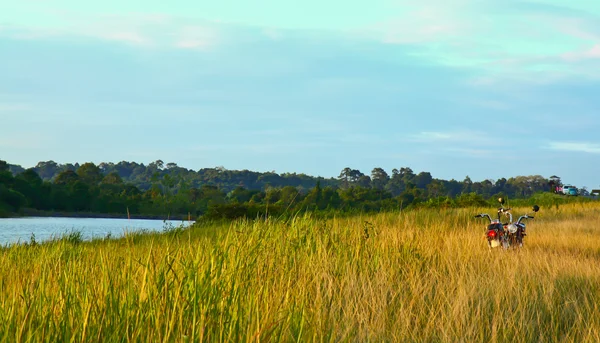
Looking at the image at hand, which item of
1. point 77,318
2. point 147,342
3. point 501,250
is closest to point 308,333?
point 147,342

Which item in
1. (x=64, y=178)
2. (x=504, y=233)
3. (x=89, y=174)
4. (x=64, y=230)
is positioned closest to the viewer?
(x=504, y=233)

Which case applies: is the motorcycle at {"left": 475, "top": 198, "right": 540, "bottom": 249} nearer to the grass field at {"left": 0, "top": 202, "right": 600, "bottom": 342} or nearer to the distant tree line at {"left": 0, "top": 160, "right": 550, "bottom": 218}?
the grass field at {"left": 0, "top": 202, "right": 600, "bottom": 342}

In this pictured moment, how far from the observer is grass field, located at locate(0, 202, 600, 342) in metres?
3.11

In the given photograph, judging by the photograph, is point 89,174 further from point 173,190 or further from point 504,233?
point 504,233

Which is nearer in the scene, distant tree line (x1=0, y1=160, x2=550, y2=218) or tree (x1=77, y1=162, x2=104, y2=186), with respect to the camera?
distant tree line (x1=0, y1=160, x2=550, y2=218)

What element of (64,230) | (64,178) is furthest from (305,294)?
(64,178)

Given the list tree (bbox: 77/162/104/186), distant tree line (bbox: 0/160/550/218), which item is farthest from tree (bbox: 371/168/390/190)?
tree (bbox: 77/162/104/186)

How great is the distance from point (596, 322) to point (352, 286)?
1910 millimetres

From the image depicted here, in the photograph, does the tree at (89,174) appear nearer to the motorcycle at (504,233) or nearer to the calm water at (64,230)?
the calm water at (64,230)

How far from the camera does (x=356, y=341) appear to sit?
3615mm

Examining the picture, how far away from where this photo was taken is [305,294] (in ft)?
13.7

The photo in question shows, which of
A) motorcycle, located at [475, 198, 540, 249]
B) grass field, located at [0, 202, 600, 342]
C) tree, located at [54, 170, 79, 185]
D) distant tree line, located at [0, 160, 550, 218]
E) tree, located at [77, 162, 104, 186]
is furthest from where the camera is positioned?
tree, located at [77, 162, 104, 186]

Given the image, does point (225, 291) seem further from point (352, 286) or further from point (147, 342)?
point (352, 286)

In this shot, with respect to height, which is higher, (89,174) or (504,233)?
(89,174)
